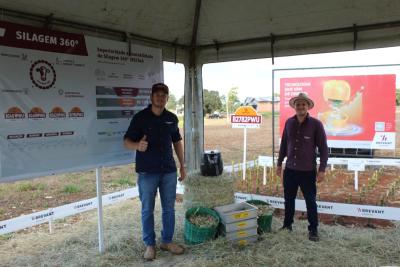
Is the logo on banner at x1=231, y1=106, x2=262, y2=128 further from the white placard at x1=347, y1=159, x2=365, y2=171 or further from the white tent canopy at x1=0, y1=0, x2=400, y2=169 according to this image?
the white tent canopy at x1=0, y1=0, x2=400, y2=169

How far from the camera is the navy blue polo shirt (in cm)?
346

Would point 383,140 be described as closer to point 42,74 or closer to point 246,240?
point 246,240

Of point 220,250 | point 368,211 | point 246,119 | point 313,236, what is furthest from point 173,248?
point 246,119

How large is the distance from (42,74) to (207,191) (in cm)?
207

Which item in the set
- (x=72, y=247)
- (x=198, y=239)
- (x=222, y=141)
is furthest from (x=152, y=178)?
(x=222, y=141)

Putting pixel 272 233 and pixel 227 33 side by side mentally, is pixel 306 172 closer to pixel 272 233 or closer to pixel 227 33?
pixel 272 233

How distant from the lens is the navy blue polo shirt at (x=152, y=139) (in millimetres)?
3459

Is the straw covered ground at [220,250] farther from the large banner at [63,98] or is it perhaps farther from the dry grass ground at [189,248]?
the large banner at [63,98]

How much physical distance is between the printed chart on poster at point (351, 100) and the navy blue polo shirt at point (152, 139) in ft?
11.9

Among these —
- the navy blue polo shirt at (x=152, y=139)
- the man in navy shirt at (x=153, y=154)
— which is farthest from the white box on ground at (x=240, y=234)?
the navy blue polo shirt at (x=152, y=139)

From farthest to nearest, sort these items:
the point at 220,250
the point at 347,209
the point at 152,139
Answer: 1. the point at 347,209
2. the point at 220,250
3. the point at 152,139

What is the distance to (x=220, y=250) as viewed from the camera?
3.66 m

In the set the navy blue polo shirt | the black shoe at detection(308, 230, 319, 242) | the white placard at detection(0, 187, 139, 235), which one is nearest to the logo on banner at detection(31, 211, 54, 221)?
the white placard at detection(0, 187, 139, 235)

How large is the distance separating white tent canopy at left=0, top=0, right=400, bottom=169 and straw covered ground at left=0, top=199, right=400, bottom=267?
1551mm
